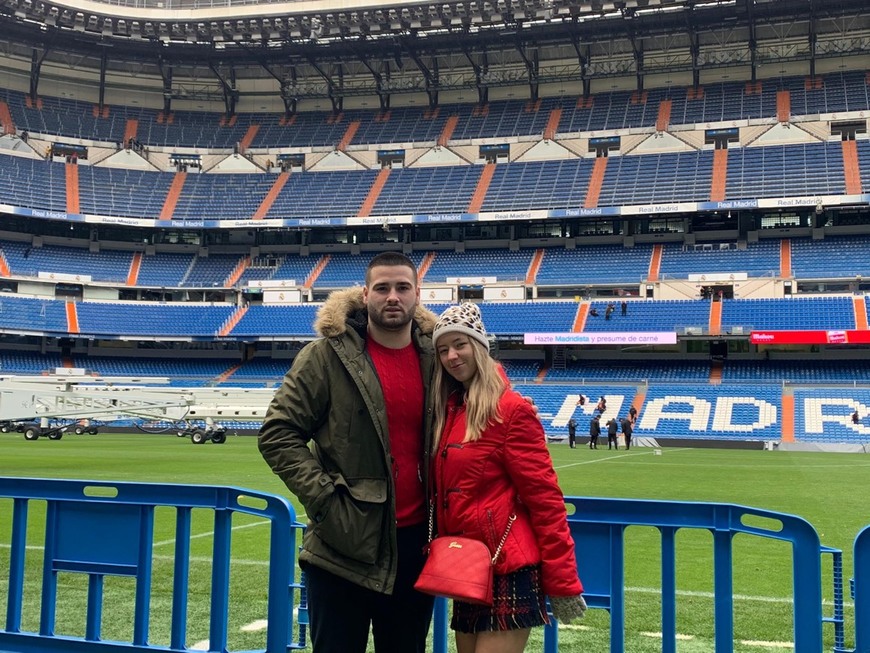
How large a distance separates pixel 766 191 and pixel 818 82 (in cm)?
1047

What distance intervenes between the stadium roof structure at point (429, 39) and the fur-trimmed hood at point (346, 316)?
49.2 m

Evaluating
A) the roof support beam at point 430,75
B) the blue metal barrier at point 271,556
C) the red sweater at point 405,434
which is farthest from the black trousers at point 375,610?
the roof support beam at point 430,75

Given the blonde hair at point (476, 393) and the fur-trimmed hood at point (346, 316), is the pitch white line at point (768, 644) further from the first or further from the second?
the fur-trimmed hood at point (346, 316)

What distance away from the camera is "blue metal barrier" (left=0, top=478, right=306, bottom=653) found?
194 inches

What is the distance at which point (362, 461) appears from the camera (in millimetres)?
3717

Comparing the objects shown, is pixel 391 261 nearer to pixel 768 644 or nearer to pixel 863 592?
pixel 863 592

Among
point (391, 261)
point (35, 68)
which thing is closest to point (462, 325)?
point (391, 261)

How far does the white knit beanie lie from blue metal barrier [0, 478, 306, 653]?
172cm

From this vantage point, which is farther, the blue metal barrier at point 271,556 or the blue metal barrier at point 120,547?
the blue metal barrier at point 120,547

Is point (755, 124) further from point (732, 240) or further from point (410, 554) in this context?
point (410, 554)

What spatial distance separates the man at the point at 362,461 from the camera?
363 cm

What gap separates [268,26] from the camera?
179 feet

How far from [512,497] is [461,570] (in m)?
0.39

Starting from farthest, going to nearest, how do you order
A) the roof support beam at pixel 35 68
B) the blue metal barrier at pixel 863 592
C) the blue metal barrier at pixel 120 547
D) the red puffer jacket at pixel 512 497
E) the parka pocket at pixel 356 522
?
1. the roof support beam at pixel 35 68
2. the blue metal barrier at pixel 120 547
3. the blue metal barrier at pixel 863 592
4. the parka pocket at pixel 356 522
5. the red puffer jacket at pixel 512 497
